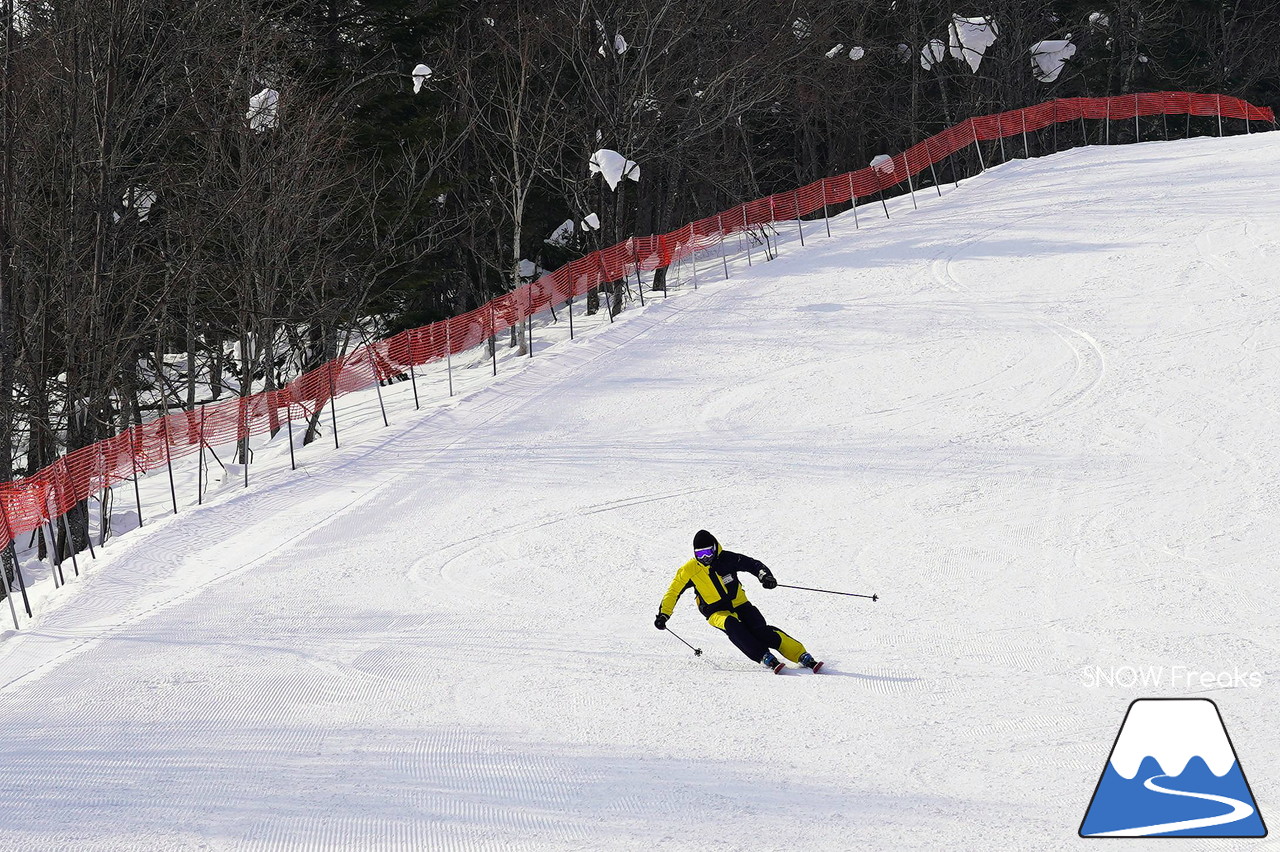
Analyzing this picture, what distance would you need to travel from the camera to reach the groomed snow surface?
24.8ft

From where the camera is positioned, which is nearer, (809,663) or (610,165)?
(809,663)

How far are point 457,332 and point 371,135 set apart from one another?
22.3ft

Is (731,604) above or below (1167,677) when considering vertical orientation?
above

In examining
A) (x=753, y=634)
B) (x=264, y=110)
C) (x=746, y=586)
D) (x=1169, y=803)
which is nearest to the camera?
(x=1169, y=803)

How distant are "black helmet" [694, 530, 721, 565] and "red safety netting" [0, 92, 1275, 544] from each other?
9.00 metres

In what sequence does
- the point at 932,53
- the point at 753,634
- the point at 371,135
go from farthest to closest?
the point at 932,53 → the point at 371,135 → the point at 753,634

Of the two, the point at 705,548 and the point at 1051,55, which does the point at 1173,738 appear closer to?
the point at 705,548

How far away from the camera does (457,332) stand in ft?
78.5

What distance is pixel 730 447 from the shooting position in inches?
680

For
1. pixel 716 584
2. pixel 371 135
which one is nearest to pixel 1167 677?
pixel 716 584

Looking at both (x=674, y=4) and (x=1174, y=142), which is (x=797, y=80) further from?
(x=1174, y=142)

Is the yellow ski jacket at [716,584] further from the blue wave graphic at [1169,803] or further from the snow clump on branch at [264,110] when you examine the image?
the snow clump on branch at [264,110]

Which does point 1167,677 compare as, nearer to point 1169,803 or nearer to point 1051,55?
point 1169,803

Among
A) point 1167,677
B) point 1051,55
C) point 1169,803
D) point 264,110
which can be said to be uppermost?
point 1051,55
